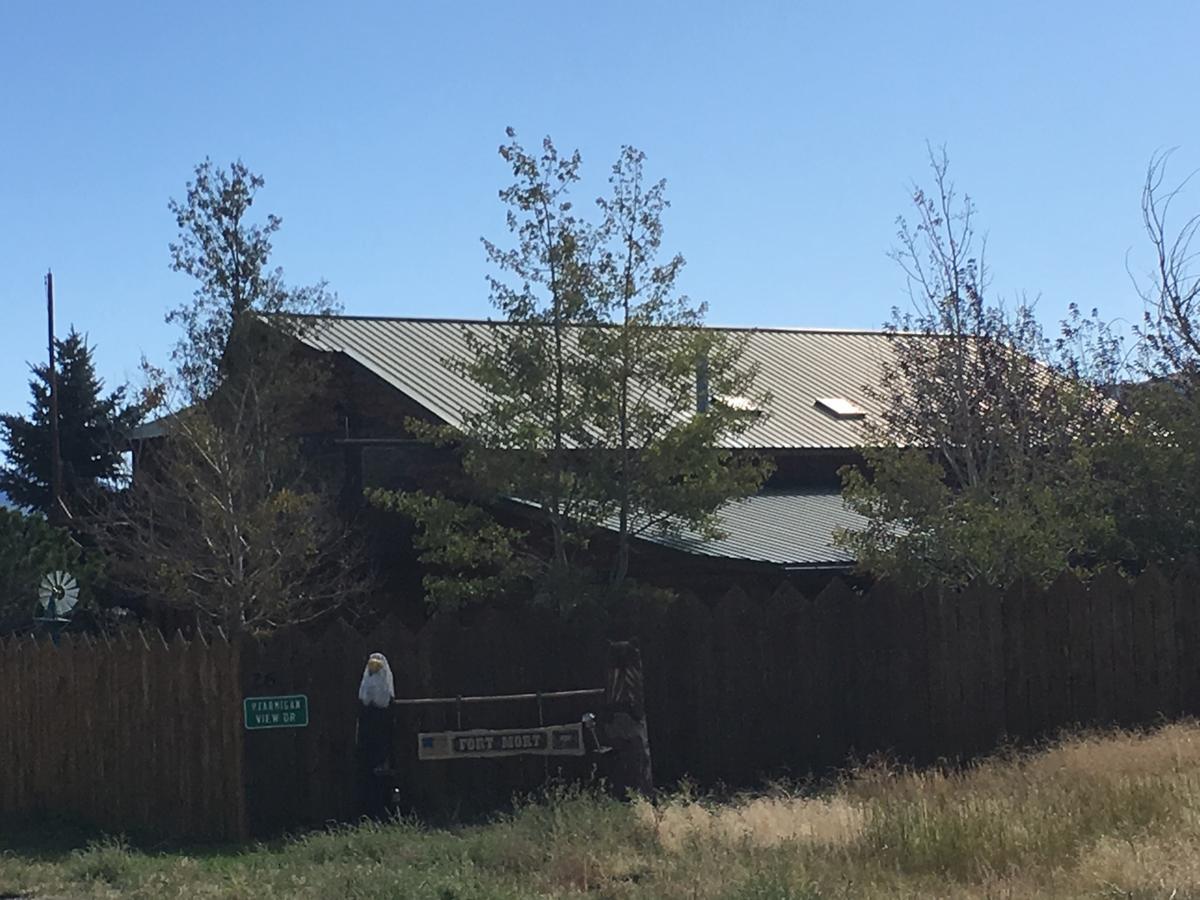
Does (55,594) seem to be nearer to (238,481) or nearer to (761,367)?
(238,481)

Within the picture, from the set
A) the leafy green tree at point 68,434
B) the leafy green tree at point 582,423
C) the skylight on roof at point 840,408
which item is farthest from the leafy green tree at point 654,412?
the leafy green tree at point 68,434

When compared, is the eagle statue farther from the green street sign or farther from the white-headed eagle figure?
the green street sign

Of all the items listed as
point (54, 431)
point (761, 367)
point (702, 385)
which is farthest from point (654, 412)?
point (54, 431)

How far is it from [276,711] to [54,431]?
80.4ft

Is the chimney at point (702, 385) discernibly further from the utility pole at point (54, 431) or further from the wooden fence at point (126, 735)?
the utility pole at point (54, 431)

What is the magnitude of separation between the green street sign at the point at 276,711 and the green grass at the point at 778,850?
1007 millimetres

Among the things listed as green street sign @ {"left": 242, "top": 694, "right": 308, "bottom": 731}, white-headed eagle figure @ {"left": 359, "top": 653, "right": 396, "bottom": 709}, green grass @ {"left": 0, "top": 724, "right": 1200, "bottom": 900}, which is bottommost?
green grass @ {"left": 0, "top": 724, "right": 1200, "bottom": 900}

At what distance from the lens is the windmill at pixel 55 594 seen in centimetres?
2514

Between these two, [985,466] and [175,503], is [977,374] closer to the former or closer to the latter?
[985,466]

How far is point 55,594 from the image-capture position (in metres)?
24.8

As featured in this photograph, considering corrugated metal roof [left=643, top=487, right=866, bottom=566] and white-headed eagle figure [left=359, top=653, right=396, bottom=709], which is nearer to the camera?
white-headed eagle figure [left=359, top=653, right=396, bottom=709]

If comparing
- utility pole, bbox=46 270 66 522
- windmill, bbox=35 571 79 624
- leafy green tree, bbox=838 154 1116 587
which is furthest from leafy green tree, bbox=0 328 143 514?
leafy green tree, bbox=838 154 1116 587

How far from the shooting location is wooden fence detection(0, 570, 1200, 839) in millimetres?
13617

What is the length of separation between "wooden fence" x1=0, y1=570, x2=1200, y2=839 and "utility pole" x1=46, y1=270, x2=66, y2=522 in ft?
60.4
